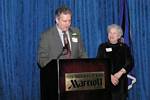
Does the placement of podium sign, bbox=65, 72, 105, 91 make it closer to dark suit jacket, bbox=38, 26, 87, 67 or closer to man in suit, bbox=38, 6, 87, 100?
man in suit, bbox=38, 6, 87, 100

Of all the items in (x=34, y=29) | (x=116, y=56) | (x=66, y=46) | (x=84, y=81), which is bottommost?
(x=84, y=81)

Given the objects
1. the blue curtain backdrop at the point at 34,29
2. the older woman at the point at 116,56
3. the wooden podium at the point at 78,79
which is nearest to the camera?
the wooden podium at the point at 78,79

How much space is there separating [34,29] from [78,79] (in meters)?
1.89

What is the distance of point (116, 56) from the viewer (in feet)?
15.0

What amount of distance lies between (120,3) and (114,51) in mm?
1211

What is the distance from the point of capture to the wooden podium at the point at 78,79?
3376mm

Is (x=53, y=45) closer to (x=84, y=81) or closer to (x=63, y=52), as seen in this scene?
(x=63, y=52)

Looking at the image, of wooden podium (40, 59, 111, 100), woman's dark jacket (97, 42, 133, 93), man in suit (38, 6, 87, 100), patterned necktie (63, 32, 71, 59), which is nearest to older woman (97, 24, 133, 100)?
woman's dark jacket (97, 42, 133, 93)

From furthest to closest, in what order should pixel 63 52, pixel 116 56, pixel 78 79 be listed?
pixel 116 56
pixel 63 52
pixel 78 79

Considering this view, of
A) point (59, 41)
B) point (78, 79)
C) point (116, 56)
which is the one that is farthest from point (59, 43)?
point (116, 56)

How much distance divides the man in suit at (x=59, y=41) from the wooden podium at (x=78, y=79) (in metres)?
0.37

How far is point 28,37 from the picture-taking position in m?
5.12

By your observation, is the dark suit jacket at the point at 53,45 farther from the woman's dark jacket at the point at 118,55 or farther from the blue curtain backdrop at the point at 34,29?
the blue curtain backdrop at the point at 34,29

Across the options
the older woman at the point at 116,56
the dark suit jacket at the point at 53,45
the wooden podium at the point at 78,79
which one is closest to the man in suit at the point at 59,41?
the dark suit jacket at the point at 53,45
